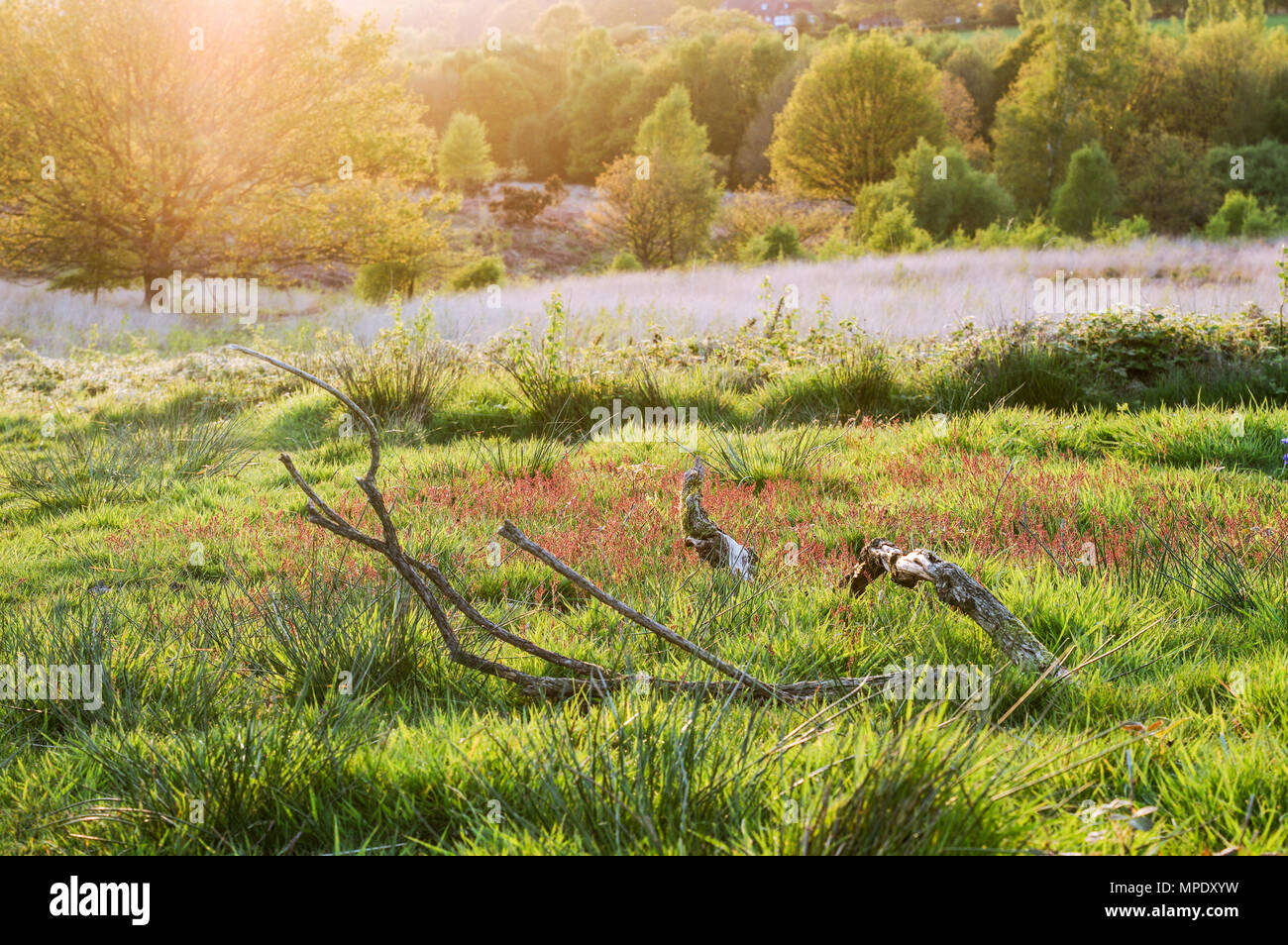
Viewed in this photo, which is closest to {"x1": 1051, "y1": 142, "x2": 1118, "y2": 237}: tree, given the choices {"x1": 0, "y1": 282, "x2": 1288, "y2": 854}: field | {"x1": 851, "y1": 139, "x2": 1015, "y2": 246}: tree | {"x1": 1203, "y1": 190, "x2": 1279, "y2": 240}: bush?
{"x1": 851, "y1": 139, "x2": 1015, "y2": 246}: tree

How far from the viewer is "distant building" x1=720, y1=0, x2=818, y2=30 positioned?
8132 centimetres

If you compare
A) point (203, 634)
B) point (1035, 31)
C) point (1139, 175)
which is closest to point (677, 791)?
point (203, 634)

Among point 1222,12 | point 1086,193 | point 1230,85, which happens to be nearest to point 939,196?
point 1086,193

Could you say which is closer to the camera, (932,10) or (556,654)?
(556,654)

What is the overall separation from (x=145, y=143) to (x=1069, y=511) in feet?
76.2

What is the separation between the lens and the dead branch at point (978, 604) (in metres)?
2.47

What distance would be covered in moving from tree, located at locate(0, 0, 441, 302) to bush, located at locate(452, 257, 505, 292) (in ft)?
5.74

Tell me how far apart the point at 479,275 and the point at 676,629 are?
942 inches

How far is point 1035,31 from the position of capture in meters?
48.6

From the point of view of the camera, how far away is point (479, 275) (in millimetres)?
25328

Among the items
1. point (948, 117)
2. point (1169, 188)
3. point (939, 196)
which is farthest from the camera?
point (948, 117)

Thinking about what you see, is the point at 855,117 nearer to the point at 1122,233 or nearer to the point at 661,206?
the point at 661,206
